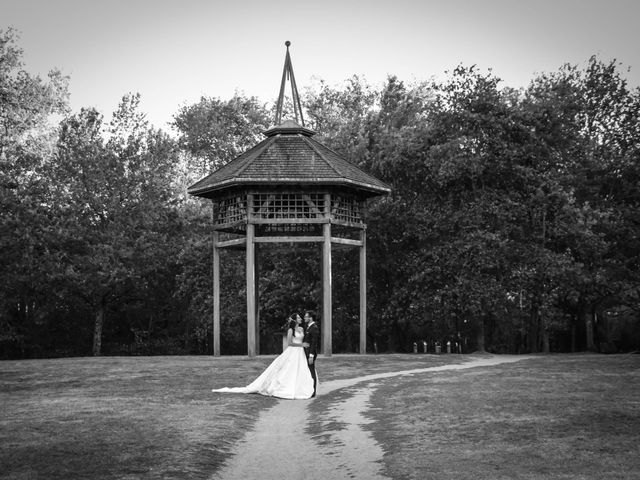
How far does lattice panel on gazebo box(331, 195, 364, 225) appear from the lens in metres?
31.5

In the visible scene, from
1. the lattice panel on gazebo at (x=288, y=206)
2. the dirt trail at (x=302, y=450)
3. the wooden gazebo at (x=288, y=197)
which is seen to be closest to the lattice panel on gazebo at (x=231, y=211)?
the wooden gazebo at (x=288, y=197)

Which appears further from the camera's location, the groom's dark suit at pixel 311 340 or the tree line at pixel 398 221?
the tree line at pixel 398 221

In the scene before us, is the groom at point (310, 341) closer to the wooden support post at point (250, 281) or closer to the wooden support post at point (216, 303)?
the wooden support post at point (250, 281)

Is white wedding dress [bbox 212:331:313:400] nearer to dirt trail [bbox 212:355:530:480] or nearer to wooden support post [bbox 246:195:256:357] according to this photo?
dirt trail [bbox 212:355:530:480]

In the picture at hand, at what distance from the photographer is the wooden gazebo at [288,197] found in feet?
99.2

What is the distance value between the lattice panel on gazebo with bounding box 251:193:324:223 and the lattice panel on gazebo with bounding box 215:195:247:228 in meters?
0.48

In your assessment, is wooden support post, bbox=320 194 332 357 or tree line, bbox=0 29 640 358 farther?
tree line, bbox=0 29 640 358

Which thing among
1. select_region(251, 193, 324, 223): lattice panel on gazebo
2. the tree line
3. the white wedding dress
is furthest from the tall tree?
the white wedding dress

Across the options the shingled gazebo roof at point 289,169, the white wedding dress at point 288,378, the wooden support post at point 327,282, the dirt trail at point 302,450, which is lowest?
the dirt trail at point 302,450

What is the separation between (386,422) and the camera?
15180mm

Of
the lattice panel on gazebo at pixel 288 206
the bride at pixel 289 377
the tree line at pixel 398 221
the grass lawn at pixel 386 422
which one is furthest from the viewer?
the tree line at pixel 398 221

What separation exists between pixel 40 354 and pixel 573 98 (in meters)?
32.1

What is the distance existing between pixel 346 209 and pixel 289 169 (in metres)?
2.97

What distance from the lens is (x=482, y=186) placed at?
3897 centimetres
